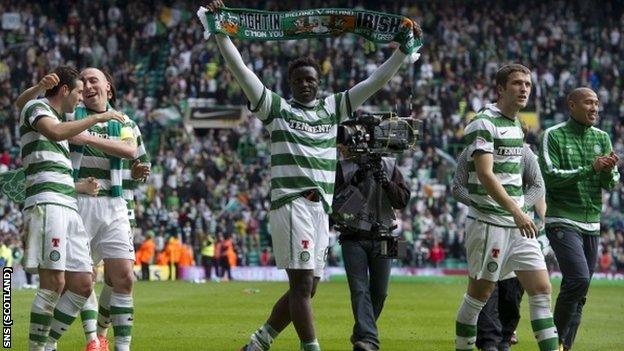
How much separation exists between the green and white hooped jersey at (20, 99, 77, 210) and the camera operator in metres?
2.92

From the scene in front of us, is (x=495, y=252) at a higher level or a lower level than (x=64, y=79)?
lower

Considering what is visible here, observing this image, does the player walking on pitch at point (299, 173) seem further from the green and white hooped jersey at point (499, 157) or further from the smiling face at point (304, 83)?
the green and white hooped jersey at point (499, 157)

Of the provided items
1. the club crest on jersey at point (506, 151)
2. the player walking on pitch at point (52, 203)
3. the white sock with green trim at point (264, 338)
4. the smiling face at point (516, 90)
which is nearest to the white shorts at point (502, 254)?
the club crest on jersey at point (506, 151)

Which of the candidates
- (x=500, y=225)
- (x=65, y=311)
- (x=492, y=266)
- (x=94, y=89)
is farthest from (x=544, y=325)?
(x=94, y=89)

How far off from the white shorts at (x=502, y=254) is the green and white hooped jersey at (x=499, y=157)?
0.34ft

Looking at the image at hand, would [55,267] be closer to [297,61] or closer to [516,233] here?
[297,61]

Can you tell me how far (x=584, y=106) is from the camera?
12594mm

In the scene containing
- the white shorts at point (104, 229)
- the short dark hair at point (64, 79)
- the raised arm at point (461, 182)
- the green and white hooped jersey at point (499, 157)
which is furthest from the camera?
the raised arm at point (461, 182)

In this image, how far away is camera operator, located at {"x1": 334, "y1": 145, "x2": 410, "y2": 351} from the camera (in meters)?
12.4

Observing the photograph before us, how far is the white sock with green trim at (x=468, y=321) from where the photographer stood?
10.8 meters

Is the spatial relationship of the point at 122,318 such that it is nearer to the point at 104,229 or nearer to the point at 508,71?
the point at 104,229

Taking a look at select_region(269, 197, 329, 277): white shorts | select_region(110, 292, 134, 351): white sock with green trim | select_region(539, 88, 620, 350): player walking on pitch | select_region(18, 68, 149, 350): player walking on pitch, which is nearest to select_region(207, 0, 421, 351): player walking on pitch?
select_region(269, 197, 329, 277): white shorts

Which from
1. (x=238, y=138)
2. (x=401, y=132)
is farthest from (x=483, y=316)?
(x=238, y=138)

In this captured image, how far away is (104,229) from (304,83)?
228 cm
